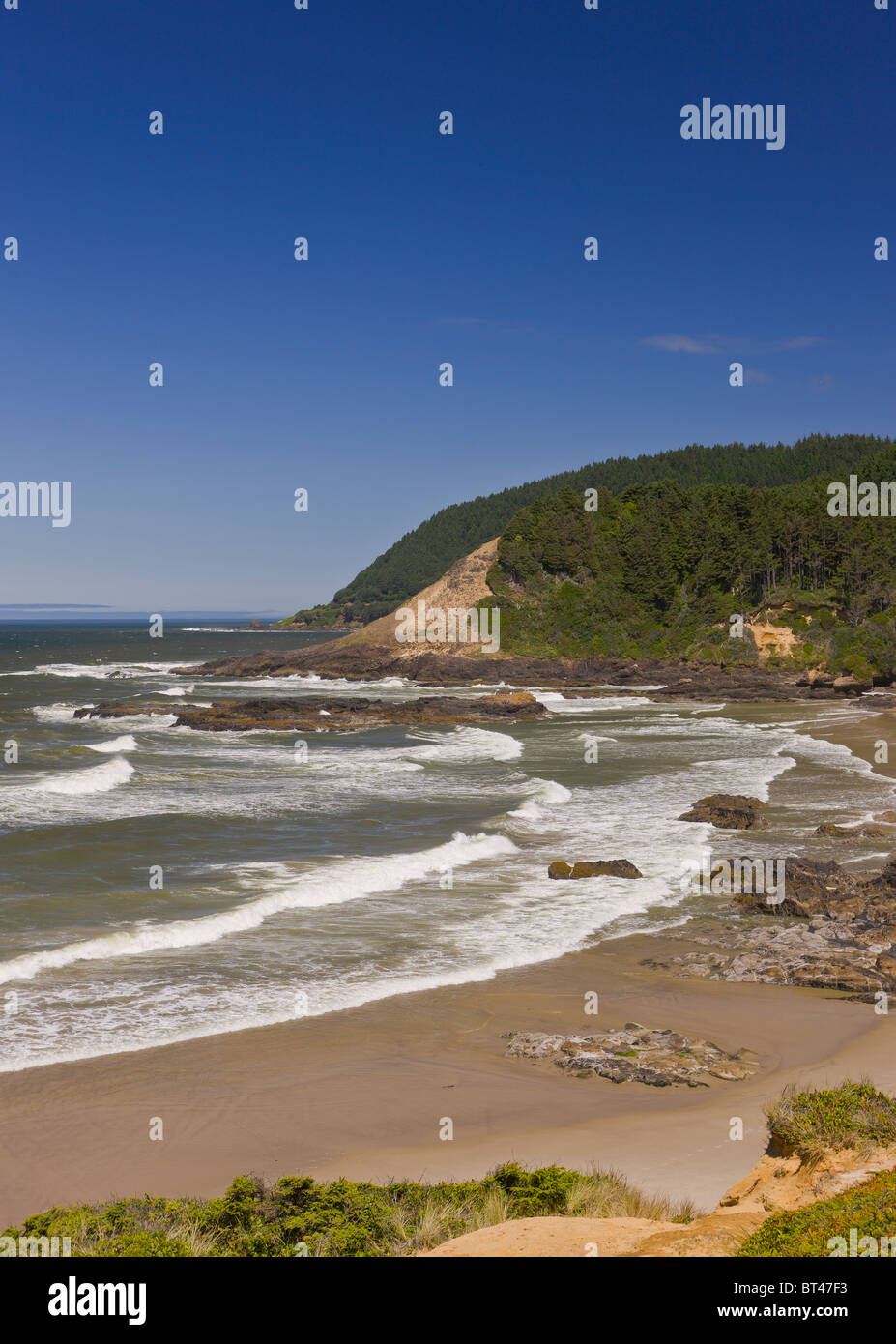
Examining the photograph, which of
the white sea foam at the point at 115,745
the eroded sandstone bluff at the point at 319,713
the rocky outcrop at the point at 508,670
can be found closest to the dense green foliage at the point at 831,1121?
the white sea foam at the point at 115,745

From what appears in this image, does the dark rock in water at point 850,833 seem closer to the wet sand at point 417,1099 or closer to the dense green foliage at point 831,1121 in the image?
the wet sand at point 417,1099

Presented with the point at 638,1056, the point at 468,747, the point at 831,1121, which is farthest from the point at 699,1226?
the point at 468,747

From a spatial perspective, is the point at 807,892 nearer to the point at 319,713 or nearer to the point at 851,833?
the point at 851,833

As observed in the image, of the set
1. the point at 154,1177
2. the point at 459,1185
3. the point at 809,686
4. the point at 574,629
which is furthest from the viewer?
the point at 574,629

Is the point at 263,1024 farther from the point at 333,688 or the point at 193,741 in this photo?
the point at 333,688
